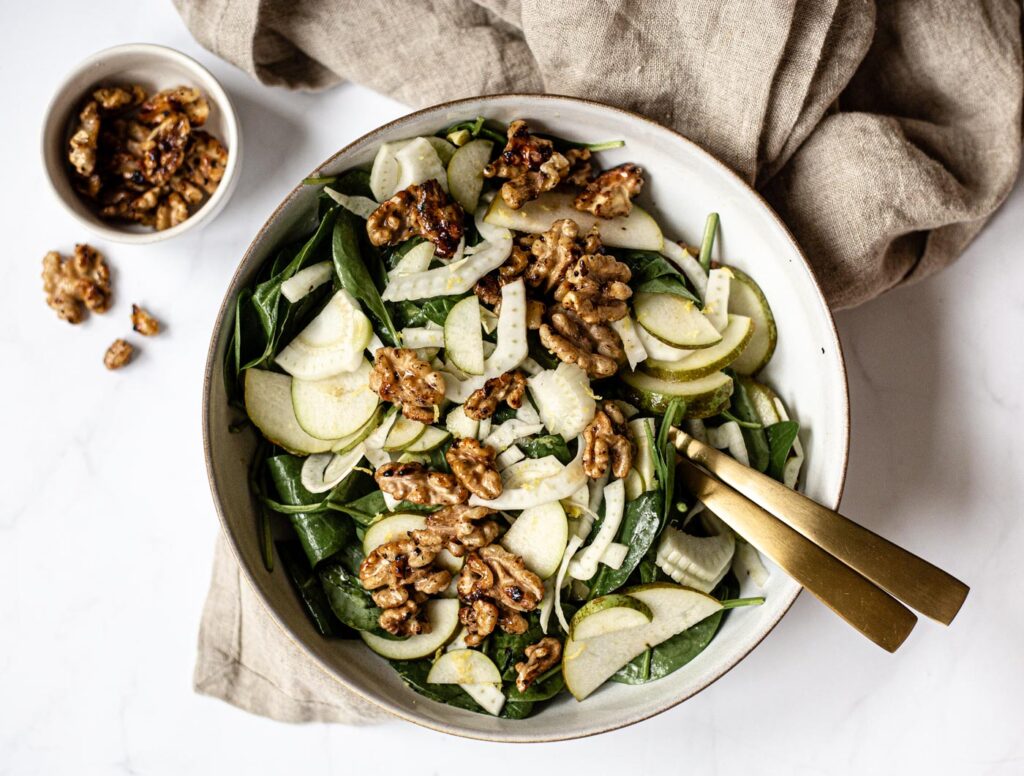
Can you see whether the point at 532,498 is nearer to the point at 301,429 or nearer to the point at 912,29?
the point at 301,429

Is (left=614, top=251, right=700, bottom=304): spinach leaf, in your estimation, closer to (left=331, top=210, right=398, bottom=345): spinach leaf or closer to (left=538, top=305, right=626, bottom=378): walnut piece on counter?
(left=538, top=305, right=626, bottom=378): walnut piece on counter

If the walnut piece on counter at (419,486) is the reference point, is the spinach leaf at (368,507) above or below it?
below

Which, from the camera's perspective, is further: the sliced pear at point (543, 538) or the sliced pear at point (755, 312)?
the sliced pear at point (755, 312)

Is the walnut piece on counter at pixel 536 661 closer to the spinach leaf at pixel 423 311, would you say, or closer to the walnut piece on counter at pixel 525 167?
the spinach leaf at pixel 423 311

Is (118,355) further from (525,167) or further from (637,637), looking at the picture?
(637,637)

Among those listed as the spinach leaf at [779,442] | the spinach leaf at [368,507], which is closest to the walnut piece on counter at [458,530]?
the spinach leaf at [368,507]

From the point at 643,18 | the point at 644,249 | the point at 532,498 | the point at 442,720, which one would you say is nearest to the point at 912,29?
the point at 643,18
